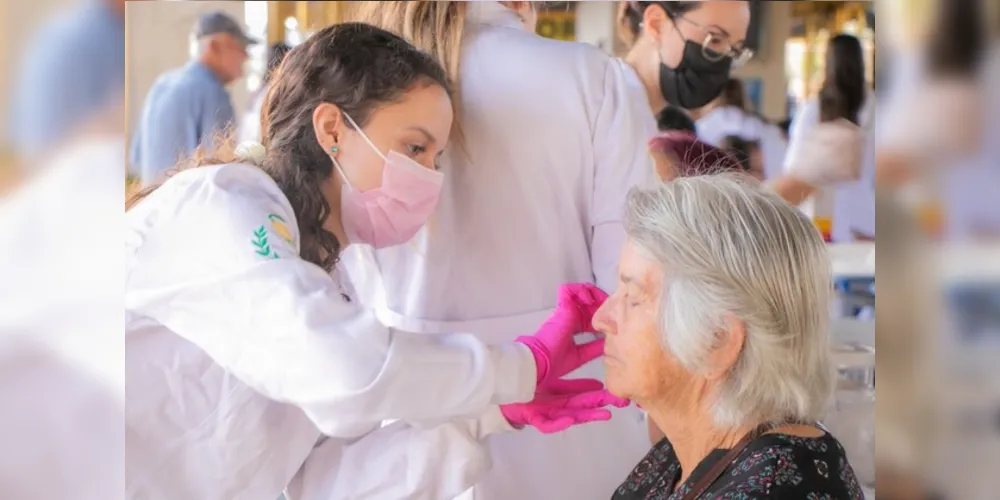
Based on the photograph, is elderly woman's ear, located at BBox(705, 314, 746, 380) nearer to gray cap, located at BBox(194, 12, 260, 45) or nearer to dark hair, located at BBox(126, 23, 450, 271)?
dark hair, located at BBox(126, 23, 450, 271)

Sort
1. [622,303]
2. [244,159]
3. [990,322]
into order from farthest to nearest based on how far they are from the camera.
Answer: [990,322] < [244,159] < [622,303]

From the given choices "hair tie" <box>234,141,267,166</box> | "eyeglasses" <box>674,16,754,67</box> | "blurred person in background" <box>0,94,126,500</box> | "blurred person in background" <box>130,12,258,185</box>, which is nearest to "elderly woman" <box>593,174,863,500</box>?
"eyeglasses" <box>674,16,754,67</box>

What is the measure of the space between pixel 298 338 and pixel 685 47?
92 cm

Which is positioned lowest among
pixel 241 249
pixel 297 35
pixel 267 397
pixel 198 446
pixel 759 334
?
pixel 198 446

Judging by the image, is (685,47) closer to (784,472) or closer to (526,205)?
(526,205)

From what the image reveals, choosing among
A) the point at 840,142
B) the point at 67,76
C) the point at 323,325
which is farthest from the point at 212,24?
the point at 840,142

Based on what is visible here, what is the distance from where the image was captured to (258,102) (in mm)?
1784

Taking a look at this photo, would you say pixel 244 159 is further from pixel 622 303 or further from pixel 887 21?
pixel 887 21

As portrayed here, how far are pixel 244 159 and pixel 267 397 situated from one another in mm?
446

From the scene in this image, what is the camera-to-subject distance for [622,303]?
1629mm

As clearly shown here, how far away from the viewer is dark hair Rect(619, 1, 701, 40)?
1815 mm

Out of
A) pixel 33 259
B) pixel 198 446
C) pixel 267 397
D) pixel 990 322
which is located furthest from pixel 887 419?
pixel 33 259

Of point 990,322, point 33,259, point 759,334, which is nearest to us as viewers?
point 759,334

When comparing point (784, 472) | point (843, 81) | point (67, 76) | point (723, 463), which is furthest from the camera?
point (67, 76)
